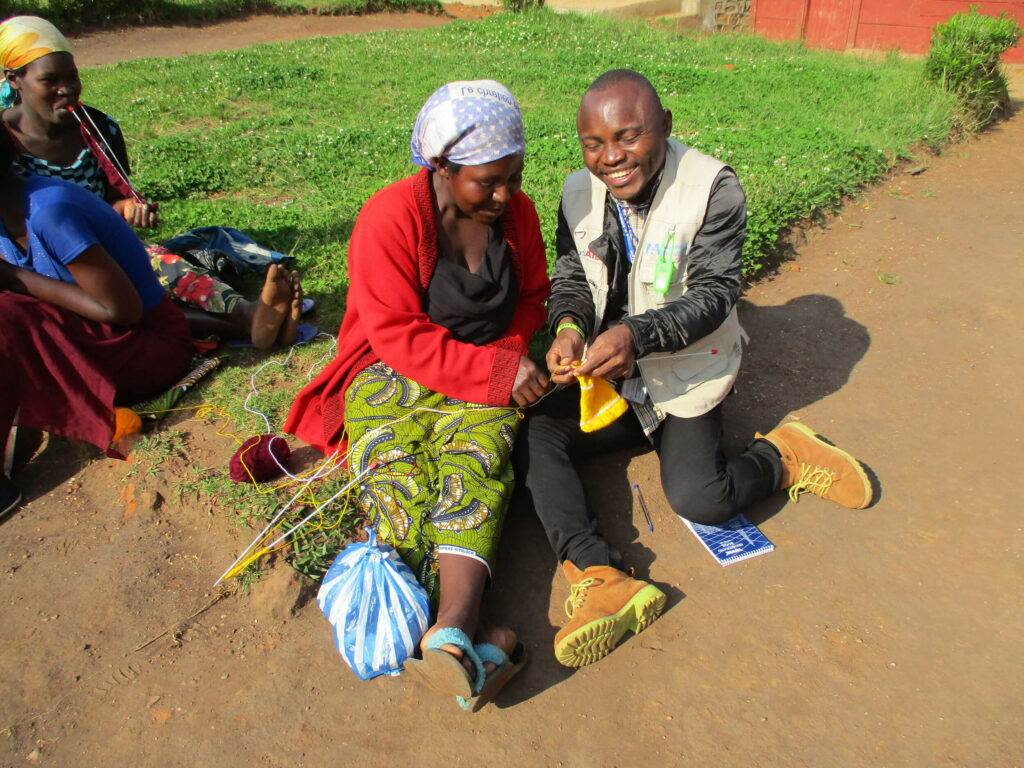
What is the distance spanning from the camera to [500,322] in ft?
9.58

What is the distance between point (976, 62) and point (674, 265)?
616cm

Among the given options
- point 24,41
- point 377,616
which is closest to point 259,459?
point 377,616

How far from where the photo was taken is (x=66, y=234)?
308cm

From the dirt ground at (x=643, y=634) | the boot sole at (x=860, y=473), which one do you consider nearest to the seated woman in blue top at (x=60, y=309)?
the dirt ground at (x=643, y=634)

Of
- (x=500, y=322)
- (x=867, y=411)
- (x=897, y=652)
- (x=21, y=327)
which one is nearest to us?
(x=897, y=652)

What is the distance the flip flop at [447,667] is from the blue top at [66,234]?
7.48ft

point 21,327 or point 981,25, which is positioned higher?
point 981,25

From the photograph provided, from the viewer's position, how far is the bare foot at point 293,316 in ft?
12.9

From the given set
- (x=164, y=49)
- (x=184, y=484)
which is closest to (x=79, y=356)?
(x=184, y=484)

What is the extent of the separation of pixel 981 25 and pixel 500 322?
6.81 meters

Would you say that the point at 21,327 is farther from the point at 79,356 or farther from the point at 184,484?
the point at 184,484

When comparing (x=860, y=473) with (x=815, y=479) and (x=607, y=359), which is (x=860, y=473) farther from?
(x=607, y=359)

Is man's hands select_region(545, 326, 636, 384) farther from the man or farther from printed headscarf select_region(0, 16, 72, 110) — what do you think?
printed headscarf select_region(0, 16, 72, 110)

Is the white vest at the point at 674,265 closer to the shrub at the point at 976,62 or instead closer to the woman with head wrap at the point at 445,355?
the woman with head wrap at the point at 445,355
